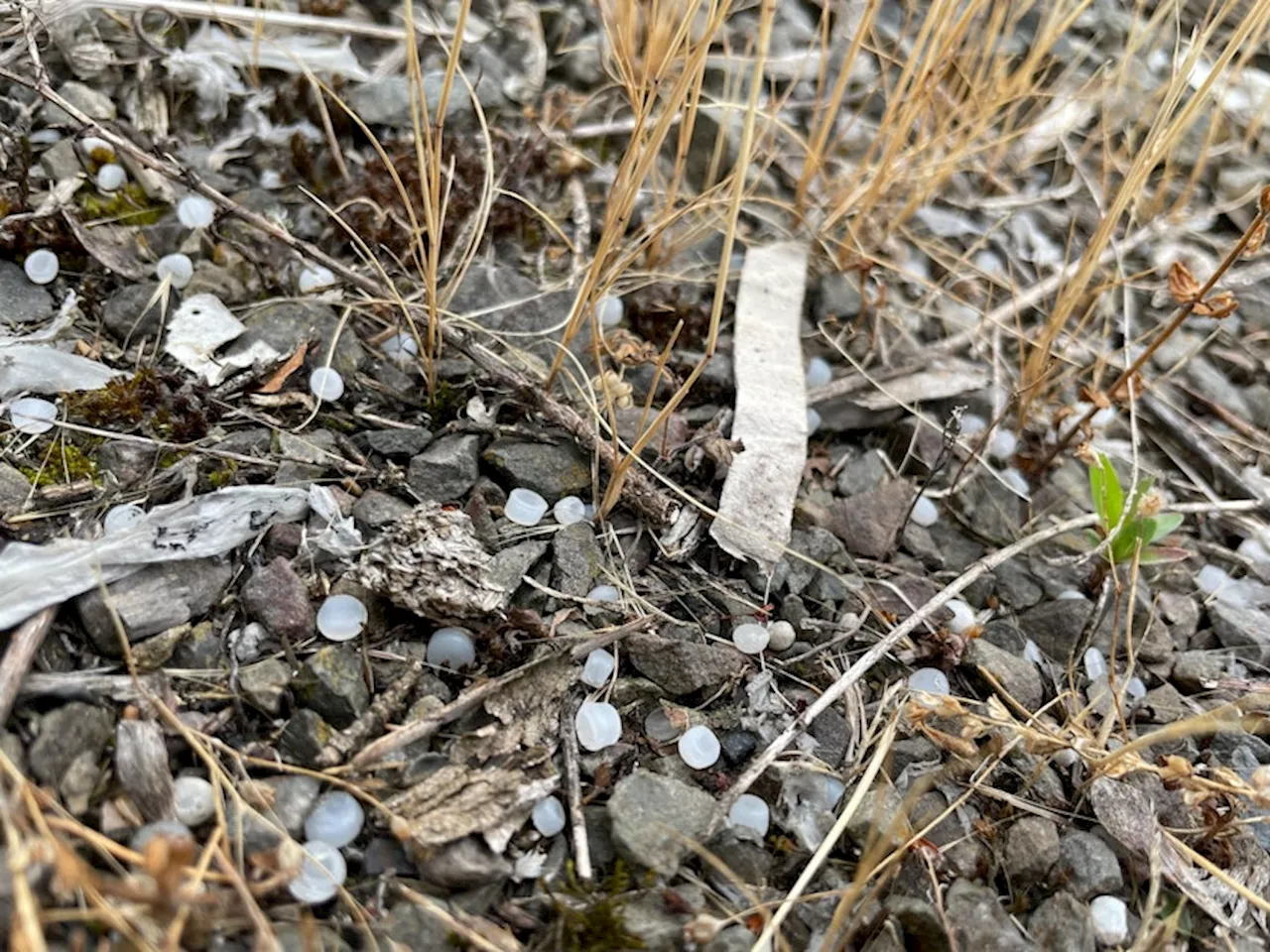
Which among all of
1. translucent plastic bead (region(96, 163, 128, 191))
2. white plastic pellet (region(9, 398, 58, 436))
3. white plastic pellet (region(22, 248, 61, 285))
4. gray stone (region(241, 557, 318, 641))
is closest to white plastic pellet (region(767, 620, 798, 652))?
gray stone (region(241, 557, 318, 641))

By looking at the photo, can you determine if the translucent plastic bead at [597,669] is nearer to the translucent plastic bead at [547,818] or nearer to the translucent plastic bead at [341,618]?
the translucent plastic bead at [547,818]

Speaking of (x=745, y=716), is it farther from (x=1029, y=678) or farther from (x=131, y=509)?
(x=131, y=509)

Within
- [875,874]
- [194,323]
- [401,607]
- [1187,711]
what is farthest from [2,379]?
[1187,711]

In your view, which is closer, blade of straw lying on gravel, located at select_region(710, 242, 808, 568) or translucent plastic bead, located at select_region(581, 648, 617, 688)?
translucent plastic bead, located at select_region(581, 648, 617, 688)

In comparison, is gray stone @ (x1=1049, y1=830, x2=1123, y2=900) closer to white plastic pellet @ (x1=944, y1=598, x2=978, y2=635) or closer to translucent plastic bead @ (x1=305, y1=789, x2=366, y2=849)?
white plastic pellet @ (x1=944, y1=598, x2=978, y2=635)

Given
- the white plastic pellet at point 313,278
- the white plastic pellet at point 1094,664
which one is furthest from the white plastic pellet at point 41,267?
the white plastic pellet at point 1094,664

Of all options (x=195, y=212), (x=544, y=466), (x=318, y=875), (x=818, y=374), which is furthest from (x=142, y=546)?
(x=818, y=374)
